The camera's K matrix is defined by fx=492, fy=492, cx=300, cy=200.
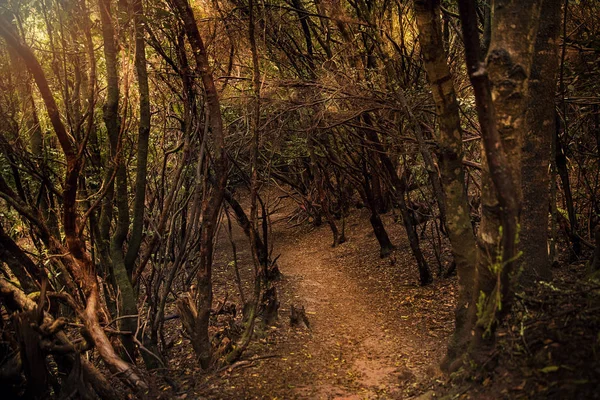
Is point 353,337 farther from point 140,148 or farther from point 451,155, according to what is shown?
point 140,148

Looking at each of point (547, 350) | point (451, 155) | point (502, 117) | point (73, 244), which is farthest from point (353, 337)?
point (502, 117)

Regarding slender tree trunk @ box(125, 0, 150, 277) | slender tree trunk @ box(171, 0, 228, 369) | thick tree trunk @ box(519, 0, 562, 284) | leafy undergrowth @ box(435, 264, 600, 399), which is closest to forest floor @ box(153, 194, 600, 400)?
leafy undergrowth @ box(435, 264, 600, 399)

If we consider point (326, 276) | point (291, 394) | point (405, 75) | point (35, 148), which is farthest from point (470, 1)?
point (326, 276)

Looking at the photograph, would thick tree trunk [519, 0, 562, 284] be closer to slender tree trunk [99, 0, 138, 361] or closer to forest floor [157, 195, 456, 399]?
forest floor [157, 195, 456, 399]

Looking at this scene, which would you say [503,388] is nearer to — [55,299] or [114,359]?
[114,359]

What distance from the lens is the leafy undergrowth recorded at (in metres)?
2.41

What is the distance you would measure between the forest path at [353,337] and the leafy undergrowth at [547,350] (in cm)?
138

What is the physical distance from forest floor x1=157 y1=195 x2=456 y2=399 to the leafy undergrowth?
1236mm

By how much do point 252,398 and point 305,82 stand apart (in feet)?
14.3

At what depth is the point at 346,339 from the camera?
636cm

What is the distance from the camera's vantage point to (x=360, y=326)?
6824 millimetres

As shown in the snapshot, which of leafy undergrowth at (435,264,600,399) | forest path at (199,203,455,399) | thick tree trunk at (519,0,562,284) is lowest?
forest path at (199,203,455,399)

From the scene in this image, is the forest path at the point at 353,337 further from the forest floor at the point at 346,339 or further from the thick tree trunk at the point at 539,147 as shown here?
the thick tree trunk at the point at 539,147

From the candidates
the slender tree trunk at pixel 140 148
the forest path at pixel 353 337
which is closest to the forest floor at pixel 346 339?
the forest path at pixel 353 337
